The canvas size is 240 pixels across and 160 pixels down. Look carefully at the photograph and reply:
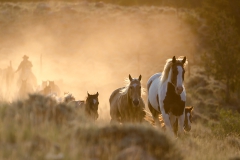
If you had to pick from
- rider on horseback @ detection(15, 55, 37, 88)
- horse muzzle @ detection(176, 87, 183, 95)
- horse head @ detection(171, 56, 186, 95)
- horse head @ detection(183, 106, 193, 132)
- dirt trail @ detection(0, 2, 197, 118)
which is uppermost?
dirt trail @ detection(0, 2, 197, 118)

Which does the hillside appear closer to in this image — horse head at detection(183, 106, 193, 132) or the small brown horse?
horse head at detection(183, 106, 193, 132)

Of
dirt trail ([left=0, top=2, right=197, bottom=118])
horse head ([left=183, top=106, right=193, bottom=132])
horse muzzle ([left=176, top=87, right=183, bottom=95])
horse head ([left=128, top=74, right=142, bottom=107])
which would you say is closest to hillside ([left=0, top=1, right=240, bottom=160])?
dirt trail ([left=0, top=2, right=197, bottom=118])

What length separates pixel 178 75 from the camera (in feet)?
44.3

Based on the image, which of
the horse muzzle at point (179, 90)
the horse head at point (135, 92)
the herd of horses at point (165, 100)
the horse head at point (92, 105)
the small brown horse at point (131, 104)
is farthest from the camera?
the horse head at point (92, 105)

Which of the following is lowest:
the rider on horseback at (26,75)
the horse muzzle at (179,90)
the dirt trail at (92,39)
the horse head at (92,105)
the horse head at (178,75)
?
the horse head at (92,105)

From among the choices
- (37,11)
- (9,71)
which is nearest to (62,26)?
Answer: (37,11)

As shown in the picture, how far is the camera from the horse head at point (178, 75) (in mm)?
13500

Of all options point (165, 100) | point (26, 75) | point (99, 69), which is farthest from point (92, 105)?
point (99, 69)

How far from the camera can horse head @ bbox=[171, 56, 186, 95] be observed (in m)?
13.5

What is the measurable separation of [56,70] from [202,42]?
21800 millimetres

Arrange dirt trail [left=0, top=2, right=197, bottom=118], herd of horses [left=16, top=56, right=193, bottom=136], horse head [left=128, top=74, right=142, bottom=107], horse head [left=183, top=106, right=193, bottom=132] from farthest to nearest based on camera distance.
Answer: dirt trail [left=0, top=2, right=197, bottom=118]
horse head [left=183, top=106, right=193, bottom=132]
horse head [left=128, top=74, right=142, bottom=107]
herd of horses [left=16, top=56, right=193, bottom=136]

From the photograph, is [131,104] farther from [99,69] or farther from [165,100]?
[99,69]

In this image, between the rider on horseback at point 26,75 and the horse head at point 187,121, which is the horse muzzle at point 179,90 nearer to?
the horse head at point 187,121

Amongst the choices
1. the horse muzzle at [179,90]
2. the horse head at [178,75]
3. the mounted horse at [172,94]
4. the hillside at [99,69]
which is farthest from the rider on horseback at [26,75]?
the horse muzzle at [179,90]
